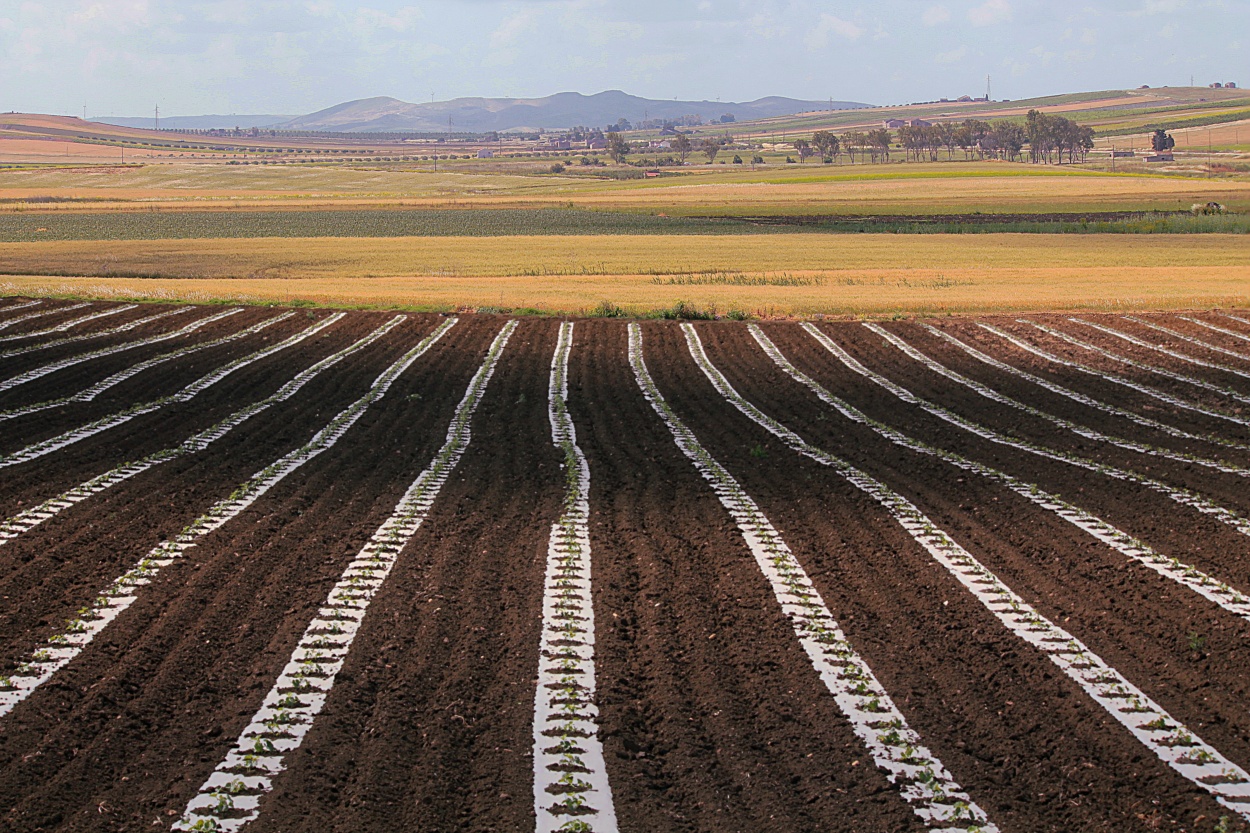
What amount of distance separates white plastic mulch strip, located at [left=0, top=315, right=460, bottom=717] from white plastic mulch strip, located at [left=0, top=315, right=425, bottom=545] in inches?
61.0

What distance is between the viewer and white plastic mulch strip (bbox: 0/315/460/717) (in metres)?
7.64

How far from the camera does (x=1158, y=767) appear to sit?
6.43m

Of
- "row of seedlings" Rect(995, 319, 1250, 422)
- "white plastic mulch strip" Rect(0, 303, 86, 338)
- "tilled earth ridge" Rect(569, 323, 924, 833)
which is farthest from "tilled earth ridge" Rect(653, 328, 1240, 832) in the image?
"white plastic mulch strip" Rect(0, 303, 86, 338)

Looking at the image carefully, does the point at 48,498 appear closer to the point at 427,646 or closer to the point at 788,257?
the point at 427,646

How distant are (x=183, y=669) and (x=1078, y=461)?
40.0ft

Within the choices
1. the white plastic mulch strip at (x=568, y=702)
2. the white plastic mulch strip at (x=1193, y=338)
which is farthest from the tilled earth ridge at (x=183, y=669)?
the white plastic mulch strip at (x=1193, y=338)

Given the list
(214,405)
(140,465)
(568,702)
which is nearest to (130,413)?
(214,405)

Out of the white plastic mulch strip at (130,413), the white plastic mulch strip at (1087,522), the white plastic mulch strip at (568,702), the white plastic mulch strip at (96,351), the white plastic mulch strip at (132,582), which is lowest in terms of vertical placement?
the white plastic mulch strip at (568,702)

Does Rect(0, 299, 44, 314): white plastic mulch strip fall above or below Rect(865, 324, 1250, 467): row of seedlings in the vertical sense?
above

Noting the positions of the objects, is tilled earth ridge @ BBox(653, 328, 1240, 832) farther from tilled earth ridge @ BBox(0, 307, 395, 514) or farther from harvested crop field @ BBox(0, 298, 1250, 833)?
tilled earth ridge @ BBox(0, 307, 395, 514)

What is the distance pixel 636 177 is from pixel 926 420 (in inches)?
5422

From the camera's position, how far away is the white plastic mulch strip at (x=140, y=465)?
11594 millimetres

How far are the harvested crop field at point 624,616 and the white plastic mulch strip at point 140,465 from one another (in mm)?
92

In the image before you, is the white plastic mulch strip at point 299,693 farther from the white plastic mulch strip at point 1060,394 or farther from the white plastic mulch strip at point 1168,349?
the white plastic mulch strip at point 1168,349
